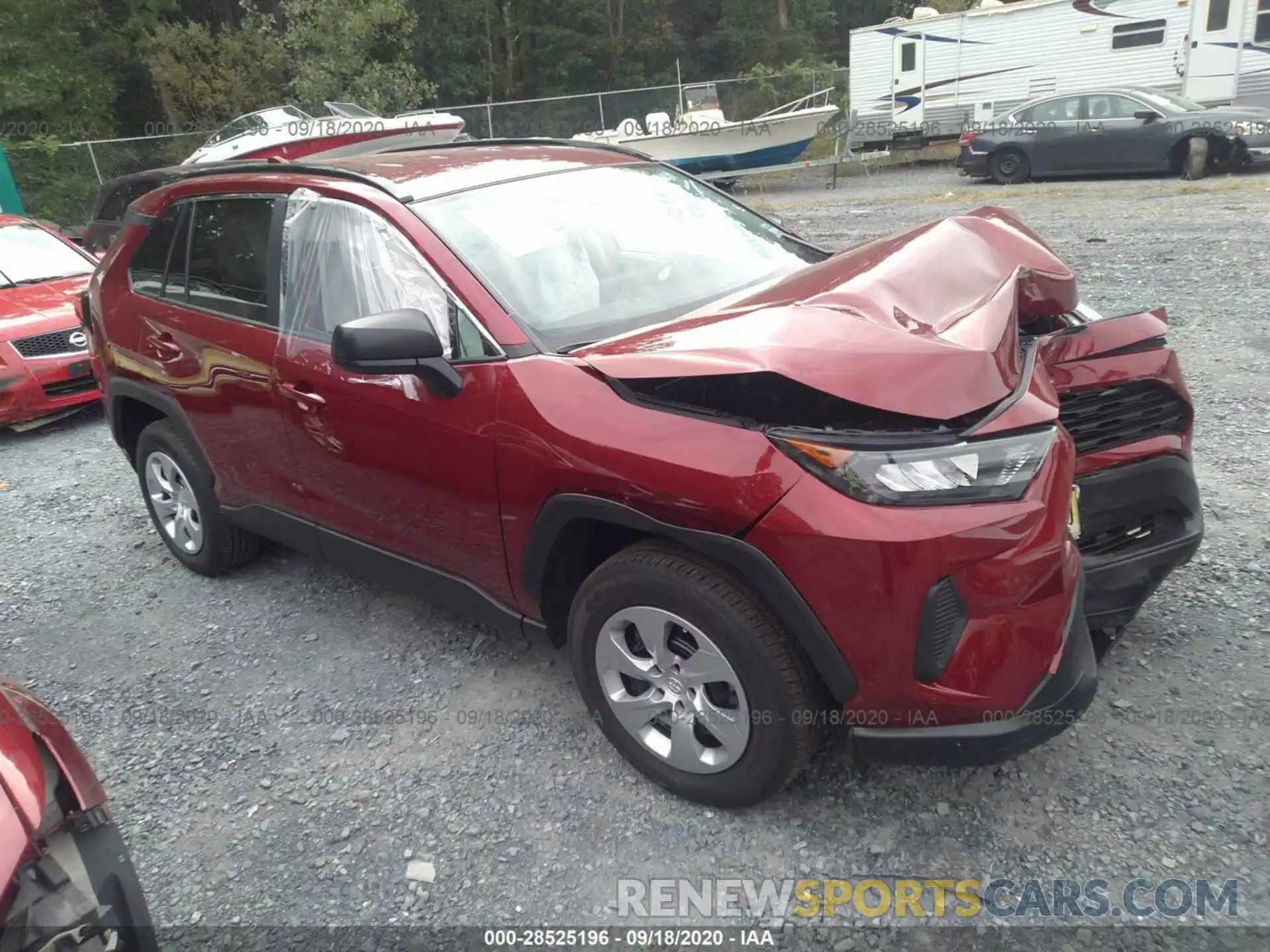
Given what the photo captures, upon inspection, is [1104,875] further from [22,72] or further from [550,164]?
[22,72]

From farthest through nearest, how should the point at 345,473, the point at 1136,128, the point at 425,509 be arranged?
the point at 1136,128
the point at 345,473
the point at 425,509

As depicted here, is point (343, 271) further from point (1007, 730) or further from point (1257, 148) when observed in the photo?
point (1257, 148)

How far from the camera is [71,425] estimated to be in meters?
7.23

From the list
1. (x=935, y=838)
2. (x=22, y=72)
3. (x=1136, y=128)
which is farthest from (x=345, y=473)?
(x=22, y=72)


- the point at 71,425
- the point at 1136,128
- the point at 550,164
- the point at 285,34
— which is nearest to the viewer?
the point at 550,164

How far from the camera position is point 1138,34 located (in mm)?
16547

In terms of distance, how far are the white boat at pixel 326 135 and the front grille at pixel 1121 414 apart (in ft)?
31.2

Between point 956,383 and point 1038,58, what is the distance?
1905 centimetres

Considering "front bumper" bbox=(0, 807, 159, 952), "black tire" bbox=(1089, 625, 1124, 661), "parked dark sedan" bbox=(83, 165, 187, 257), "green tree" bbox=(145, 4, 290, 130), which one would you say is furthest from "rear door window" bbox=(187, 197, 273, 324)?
"green tree" bbox=(145, 4, 290, 130)

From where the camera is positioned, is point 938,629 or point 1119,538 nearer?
point 938,629

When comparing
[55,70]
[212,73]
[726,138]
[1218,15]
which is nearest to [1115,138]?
[1218,15]

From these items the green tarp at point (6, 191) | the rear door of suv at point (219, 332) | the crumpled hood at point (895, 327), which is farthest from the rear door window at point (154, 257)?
the green tarp at point (6, 191)

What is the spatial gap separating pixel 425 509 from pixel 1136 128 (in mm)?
14430

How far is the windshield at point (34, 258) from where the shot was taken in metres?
7.63
